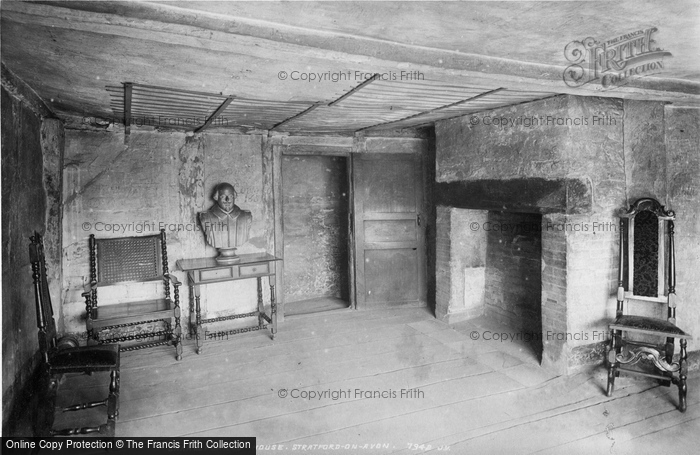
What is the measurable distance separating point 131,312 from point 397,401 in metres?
2.61

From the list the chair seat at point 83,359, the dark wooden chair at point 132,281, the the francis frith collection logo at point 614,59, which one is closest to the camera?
the the francis frith collection logo at point 614,59

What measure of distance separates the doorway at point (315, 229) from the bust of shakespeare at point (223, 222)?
5.56ft

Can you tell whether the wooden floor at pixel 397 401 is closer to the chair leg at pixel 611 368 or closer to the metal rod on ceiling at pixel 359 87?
the chair leg at pixel 611 368

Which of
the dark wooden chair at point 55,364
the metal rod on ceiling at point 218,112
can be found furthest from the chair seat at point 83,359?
the metal rod on ceiling at point 218,112

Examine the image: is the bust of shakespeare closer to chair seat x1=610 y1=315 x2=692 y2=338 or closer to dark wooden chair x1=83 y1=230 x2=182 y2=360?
dark wooden chair x1=83 y1=230 x2=182 y2=360

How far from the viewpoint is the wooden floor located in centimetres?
291

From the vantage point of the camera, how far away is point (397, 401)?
341 cm

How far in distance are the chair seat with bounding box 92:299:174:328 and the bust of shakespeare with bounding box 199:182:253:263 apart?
2.69 feet

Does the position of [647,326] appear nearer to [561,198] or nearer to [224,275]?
[561,198]

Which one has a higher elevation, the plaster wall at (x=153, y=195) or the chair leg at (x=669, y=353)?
the plaster wall at (x=153, y=195)

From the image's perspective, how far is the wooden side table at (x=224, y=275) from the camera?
4520mm

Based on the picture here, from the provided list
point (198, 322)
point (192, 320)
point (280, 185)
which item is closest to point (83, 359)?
point (198, 322)

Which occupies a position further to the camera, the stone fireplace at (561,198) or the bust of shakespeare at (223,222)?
the bust of shakespeare at (223,222)

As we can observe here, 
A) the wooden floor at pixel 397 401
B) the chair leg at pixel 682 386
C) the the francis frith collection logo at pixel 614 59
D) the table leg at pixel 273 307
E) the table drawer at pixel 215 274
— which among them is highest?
the the francis frith collection logo at pixel 614 59
